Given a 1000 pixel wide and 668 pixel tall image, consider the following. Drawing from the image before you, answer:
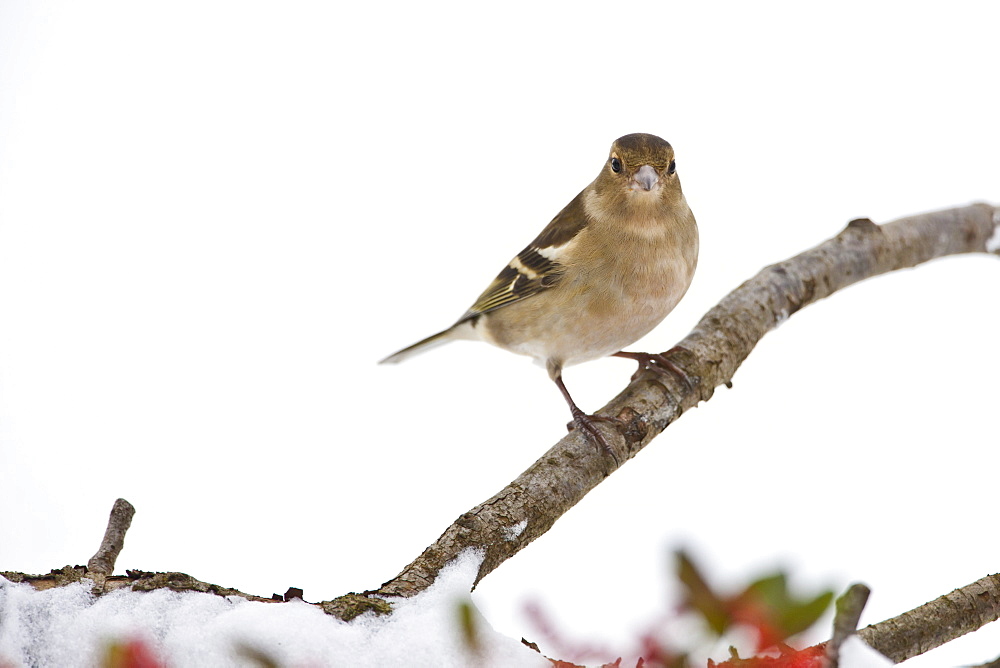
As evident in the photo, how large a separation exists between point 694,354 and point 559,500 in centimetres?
89

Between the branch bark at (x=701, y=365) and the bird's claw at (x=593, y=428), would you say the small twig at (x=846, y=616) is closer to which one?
the branch bark at (x=701, y=365)

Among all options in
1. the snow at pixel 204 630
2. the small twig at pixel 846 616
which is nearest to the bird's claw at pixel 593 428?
the snow at pixel 204 630

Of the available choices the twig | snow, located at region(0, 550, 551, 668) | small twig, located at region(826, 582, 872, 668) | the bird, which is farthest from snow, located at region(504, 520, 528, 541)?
small twig, located at region(826, 582, 872, 668)

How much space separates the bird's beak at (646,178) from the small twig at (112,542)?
164 cm

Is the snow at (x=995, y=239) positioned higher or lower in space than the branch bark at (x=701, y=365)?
higher

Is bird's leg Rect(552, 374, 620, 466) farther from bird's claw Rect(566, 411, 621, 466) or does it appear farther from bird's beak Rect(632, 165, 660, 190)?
bird's beak Rect(632, 165, 660, 190)

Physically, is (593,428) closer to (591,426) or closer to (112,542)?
(591,426)

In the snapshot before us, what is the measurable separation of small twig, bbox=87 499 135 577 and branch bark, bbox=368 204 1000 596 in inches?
19.4

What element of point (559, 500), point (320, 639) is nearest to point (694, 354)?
point (559, 500)

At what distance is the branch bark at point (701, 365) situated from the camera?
1788 millimetres

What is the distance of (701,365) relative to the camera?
264 centimetres

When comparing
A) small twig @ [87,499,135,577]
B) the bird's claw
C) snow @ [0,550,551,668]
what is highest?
the bird's claw

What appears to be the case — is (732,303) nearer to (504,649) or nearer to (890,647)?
(890,647)

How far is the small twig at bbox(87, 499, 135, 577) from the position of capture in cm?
149
